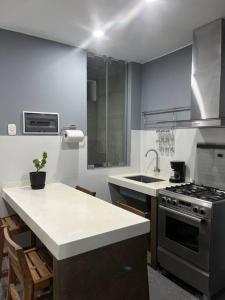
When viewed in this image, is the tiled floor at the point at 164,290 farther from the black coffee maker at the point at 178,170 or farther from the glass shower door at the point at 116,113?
the glass shower door at the point at 116,113

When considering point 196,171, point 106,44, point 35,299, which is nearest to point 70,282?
point 35,299

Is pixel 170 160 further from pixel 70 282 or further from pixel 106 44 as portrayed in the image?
pixel 70 282

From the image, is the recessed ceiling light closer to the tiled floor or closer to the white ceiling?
the white ceiling

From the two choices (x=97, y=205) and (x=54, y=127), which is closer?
(x=97, y=205)

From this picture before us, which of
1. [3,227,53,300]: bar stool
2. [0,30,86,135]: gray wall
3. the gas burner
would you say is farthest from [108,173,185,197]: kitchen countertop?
[3,227,53,300]: bar stool

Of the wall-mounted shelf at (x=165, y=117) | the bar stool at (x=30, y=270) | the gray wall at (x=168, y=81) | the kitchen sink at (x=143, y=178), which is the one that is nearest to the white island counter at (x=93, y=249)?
the bar stool at (x=30, y=270)

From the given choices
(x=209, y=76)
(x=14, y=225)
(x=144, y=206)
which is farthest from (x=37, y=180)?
(x=209, y=76)

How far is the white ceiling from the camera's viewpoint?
1873 millimetres

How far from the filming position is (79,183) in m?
2.89

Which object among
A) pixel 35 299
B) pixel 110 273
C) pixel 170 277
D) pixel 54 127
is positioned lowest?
pixel 170 277

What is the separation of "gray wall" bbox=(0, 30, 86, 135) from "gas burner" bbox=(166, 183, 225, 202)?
1390 millimetres

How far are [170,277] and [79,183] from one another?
1439 millimetres

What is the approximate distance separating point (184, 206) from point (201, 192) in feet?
0.90

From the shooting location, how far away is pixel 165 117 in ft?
10.00
